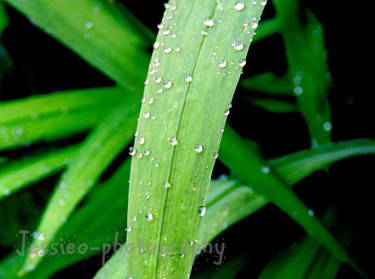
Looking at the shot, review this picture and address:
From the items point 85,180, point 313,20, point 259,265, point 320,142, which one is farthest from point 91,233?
point 313,20

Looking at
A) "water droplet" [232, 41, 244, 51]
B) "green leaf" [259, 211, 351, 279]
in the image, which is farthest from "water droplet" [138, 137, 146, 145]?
"green leaf" [259, 211, 351, 279]

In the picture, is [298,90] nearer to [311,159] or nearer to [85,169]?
[311,159]

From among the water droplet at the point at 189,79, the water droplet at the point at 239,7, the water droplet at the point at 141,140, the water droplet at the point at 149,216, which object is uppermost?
the water droplet at the point at 239,7

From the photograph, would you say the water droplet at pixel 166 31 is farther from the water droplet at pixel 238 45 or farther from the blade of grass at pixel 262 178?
the blade of grass at pixel 262 178

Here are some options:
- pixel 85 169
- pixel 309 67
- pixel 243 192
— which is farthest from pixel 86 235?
pixel 309 67

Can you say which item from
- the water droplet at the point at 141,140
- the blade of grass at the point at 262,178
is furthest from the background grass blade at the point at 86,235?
the water droplet at the point at 141,140
